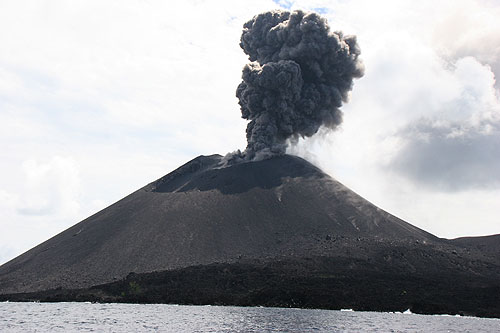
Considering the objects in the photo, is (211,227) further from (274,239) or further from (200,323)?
(200,323)

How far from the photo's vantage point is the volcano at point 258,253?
11506cm

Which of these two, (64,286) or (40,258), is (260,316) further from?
(40,258)

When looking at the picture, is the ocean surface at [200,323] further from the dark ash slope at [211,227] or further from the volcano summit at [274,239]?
the dark ash slope at [211,227]

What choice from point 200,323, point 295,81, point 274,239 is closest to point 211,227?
point 274,239

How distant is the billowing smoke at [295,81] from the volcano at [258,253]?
11.8m

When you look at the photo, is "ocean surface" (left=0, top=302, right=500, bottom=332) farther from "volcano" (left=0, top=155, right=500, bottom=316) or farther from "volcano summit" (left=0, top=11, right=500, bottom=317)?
"volcano summit" (left=0, top=11, right=500, bottom=317)

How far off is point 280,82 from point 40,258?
8325 centimetres

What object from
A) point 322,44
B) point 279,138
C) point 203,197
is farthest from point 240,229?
point 322,44

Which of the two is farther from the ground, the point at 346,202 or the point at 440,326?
the point at 346,202

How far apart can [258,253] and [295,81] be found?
5971cm

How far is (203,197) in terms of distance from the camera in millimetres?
172125

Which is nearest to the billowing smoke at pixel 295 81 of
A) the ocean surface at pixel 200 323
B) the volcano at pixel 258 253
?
the volcano at pixel 258 253

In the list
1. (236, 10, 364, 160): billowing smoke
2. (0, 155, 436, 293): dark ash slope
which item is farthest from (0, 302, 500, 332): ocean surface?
(236, 10, 364, 160): billowing smoke

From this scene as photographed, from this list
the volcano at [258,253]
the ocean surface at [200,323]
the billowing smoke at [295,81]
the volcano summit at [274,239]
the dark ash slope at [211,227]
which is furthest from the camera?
the billowing smoke at [295,81]
